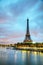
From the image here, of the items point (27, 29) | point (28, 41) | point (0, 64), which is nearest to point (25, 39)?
point (28, 41)

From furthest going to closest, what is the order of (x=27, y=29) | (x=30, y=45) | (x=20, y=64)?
(x=27, y=29) < (x=30, y=45) < (x=20, y=64)

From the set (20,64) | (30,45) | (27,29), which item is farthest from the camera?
(27,29)

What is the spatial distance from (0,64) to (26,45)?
Result: 44.8 ft

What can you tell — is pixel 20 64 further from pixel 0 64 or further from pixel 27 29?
pixel 27 29

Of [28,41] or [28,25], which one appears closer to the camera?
[28,41]

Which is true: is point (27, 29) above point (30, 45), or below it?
above

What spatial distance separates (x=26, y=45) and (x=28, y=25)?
338 cm

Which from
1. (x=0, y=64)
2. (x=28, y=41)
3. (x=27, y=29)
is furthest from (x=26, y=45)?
(x=0, y=64)

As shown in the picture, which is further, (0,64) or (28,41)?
(28,41)

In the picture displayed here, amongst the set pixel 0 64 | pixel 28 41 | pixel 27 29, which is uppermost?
pixel 27 29

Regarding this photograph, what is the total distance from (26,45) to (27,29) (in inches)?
101

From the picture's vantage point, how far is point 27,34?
19719 mm

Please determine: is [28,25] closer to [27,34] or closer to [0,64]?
[27,34]

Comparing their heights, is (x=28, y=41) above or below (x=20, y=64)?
above
